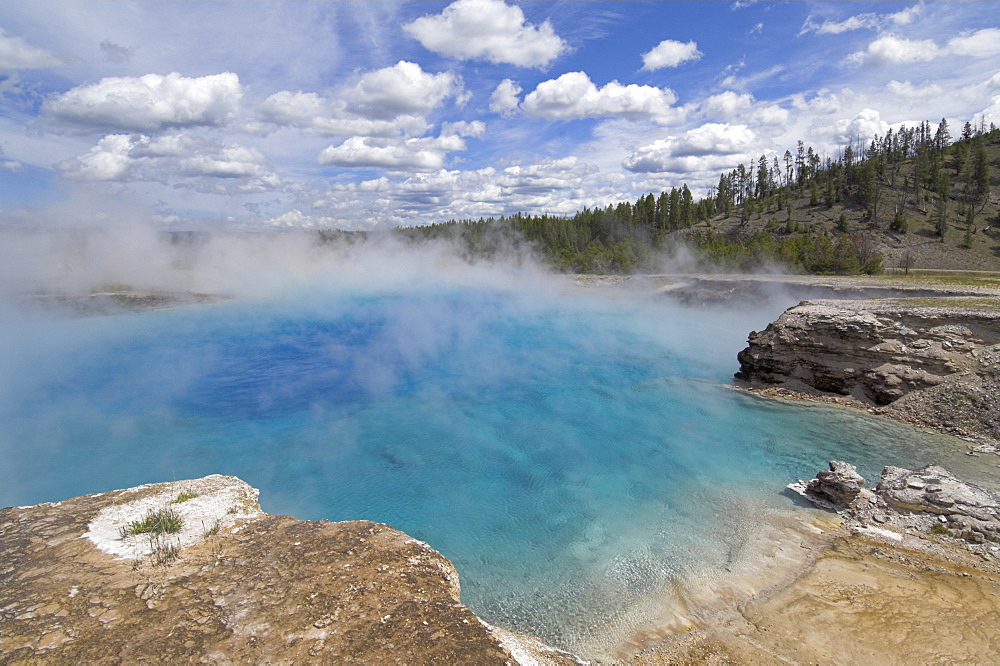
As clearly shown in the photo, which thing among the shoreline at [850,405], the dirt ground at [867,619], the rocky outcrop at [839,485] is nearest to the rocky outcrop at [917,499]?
the rocky outcrop at [839,485]

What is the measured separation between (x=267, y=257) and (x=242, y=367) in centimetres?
4533

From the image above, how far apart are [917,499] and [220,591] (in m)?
13.7

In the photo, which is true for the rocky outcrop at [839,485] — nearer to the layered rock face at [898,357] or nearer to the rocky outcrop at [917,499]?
the rocky outcrop at [917,499]

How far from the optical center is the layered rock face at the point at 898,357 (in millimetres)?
15117

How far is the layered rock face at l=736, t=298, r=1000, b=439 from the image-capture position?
49.6 ft

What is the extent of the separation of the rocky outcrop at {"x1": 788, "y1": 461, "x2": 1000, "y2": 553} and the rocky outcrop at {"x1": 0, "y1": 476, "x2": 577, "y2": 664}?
924 centimetres

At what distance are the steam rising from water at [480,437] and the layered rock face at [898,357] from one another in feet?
5.45

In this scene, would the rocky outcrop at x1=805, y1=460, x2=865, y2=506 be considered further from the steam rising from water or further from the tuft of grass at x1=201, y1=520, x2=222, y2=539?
the tuft of grass at x1=201, y1=520, x2=222, y2=539

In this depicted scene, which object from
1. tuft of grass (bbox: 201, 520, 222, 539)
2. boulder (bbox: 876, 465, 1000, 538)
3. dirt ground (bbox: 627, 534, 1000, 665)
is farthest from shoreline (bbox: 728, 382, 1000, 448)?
tuft of grass (bbox: 201, 520, 222, 539)

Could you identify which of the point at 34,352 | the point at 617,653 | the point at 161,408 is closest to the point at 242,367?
the point at 161,408

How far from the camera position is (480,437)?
1566cm

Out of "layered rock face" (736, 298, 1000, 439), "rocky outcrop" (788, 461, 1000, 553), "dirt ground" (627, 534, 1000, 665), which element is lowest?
"dirt ground" (627, 534, 1000, 665)

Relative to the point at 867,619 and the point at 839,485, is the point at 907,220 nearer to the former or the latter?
the point at 839,485

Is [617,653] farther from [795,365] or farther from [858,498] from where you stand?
[795,365]
